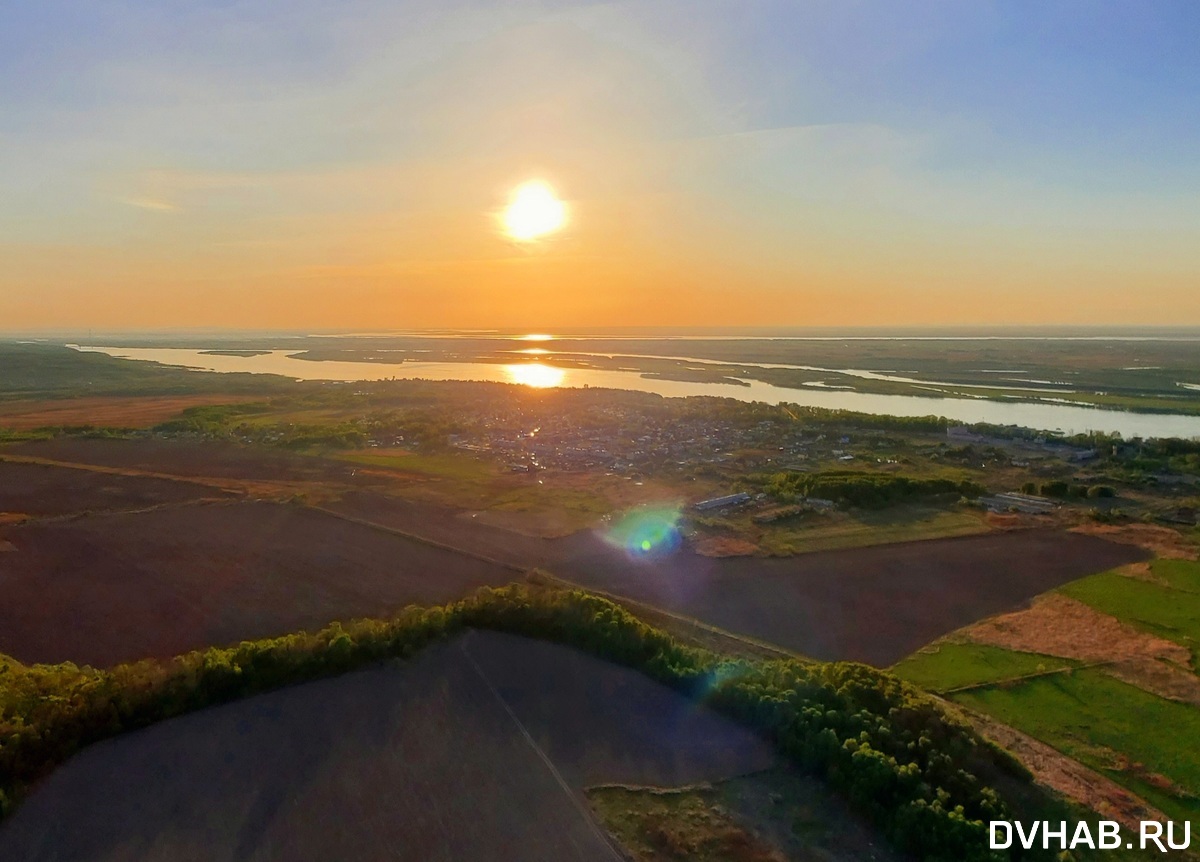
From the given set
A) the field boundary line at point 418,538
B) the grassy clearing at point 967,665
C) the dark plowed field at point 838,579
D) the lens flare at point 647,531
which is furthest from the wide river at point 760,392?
the field boundary line at point 418,538

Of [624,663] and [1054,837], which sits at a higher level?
[624,663]

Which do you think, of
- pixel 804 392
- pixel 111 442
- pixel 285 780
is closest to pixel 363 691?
pixel 285 780

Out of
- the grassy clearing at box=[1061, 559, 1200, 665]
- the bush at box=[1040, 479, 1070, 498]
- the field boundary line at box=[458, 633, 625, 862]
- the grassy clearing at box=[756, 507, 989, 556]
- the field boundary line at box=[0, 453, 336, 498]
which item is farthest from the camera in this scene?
the bush at box=[1040, 479, 1070, 498]

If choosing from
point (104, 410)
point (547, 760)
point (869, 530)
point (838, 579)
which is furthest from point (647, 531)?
point (104, 410)

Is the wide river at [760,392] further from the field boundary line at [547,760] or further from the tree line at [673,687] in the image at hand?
the field boundary line at [547,760]

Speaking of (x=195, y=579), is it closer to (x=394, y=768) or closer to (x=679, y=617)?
(x=394, y=768)

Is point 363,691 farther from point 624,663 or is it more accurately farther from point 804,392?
point 804,392

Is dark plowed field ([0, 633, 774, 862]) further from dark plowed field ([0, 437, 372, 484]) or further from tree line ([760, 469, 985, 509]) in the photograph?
dark plowed field ([0, 437, 372, 484])

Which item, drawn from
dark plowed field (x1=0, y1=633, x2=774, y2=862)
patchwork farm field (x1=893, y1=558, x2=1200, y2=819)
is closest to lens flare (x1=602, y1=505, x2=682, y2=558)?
patchwork farm field (x1=893, y1=558, x2=1200, y2=819)

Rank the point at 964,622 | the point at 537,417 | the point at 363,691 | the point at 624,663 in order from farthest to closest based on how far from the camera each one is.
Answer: the point at 537,417 < the point at 964,622 < the point at 624,663 < the point at 363,691
